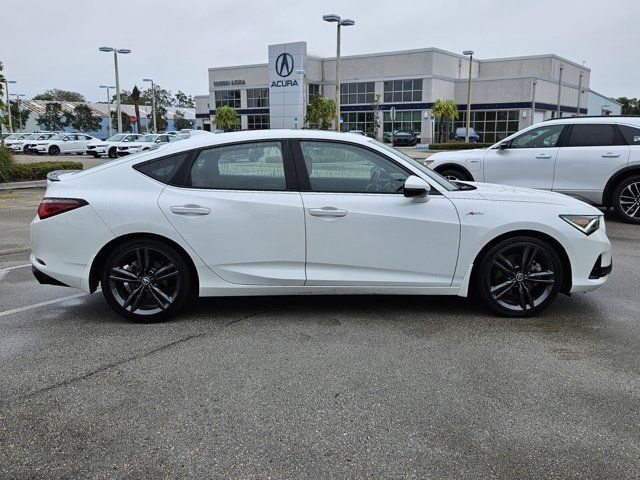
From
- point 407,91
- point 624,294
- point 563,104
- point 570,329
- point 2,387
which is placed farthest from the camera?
point 563,104

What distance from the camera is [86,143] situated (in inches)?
1609

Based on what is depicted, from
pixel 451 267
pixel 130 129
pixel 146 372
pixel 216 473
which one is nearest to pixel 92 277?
pixel 146 372

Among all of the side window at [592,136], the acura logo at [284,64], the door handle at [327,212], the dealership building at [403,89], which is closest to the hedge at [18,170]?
the side window at [592,136]

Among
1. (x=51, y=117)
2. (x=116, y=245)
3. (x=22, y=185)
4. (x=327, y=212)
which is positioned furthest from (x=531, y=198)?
(x=51, y=117)

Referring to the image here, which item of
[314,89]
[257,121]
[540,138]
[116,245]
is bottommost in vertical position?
[116,245]

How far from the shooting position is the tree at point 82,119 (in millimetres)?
85125

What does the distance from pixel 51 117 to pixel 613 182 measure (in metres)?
86.2

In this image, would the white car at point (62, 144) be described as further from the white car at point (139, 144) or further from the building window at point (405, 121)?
the building window at point (405, 121)

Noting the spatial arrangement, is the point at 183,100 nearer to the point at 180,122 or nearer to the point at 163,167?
the point at 180,122

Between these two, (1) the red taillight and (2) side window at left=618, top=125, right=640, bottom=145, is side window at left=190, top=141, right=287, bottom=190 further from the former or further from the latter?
(2) side window at left=618, top=125, right=640, bottom=145

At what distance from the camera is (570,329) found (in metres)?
4.84

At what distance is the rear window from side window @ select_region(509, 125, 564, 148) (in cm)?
753

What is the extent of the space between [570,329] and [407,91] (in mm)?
64688

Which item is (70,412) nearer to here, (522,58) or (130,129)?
(522,58)
